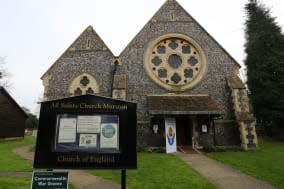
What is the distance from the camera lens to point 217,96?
55.4 ft

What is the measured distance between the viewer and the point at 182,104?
15555 millimetres

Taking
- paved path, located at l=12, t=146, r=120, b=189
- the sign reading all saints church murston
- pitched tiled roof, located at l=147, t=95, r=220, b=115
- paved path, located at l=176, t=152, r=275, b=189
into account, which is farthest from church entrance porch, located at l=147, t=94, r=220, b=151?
the sign reading all saints church murston

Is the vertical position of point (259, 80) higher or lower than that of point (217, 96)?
higher

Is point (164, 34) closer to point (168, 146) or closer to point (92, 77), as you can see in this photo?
point (92, 77)

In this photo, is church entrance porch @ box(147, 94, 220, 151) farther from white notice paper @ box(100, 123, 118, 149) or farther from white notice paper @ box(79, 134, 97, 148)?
white notice paper @ box(79, 134, 97, 148)

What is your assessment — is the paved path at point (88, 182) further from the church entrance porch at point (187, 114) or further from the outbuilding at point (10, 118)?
the outbuilding at point (10, 118)

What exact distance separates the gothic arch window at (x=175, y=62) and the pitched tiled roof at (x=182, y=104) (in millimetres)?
1104

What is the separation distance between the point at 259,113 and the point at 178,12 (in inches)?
549

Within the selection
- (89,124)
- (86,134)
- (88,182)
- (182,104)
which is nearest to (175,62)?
(182,104)

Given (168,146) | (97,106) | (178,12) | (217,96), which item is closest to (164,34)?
(178,12)

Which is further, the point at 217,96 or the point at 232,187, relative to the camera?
the point at 217,96

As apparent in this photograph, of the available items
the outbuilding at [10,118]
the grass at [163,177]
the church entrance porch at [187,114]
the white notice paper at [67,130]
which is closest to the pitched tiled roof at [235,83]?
the church entrance porch at [187,114]

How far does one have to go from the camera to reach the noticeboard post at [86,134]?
15.0 ft

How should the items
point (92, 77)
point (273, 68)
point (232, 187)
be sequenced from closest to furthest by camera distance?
point (232, 187) → point (92, 77) → point (273, 68)
